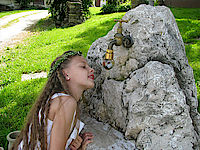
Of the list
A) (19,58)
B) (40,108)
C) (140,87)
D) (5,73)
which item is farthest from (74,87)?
(19,58)

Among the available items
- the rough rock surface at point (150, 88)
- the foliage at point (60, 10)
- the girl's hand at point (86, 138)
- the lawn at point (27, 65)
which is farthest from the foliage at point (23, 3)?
the girl's hand at point (86, 138)

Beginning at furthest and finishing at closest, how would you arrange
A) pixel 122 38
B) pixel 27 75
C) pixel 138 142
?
pixel 27 75, pixel 122 38, pixel 138 142

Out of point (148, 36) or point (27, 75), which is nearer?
point (148, 36)

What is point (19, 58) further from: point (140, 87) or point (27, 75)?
point (140, 87)

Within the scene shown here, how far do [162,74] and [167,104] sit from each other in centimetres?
26

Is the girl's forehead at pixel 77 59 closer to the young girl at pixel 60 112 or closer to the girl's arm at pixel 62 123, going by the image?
the young girl at pixel 60 112

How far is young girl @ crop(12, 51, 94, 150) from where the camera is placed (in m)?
1.69

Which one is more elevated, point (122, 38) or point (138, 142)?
point (122, 38)

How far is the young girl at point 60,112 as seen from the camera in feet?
5.56

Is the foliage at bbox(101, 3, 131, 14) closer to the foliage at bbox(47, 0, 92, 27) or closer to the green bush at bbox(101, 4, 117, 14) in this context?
the green bush at bbox(101, 4, 117, 14)

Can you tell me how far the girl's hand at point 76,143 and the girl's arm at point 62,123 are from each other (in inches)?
8.4

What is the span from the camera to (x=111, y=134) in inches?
80.6

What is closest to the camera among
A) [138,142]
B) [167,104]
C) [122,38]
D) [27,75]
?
[167,104]

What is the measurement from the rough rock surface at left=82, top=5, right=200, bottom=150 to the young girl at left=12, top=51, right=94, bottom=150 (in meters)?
0.34
